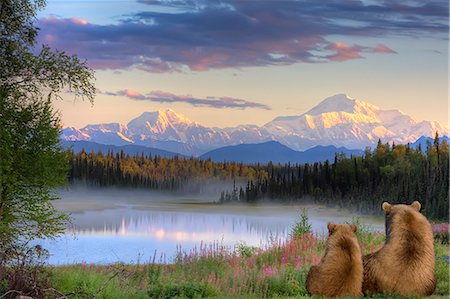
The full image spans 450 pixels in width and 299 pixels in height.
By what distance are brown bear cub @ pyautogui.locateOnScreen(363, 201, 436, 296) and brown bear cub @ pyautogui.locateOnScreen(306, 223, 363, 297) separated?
54cm

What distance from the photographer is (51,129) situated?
31.2 m

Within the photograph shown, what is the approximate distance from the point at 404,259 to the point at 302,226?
43.9 feet

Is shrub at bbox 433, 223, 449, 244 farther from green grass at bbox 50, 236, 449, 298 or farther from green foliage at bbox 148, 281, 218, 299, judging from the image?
green foliage at bbox 148, 281, 218, 299

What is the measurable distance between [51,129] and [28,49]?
3.65 m

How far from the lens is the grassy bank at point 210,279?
15.2 m

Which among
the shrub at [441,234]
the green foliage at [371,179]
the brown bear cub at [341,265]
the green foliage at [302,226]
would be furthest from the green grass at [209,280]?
the green foliage at [371,179]

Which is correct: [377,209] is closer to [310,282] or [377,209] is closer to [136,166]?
[310,282]

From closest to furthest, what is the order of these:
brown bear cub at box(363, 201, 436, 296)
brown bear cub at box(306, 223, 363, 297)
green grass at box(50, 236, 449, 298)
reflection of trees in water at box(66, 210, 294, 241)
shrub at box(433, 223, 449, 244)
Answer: brown bear cub at box(306, 223, 363, 297) → brown bear cub at box(363, 201, 436, 296) → green grass at box(50, 236, 449, 298) → shrub at box(433, 223, 449, 244) → reflection of trees in water at box(66, 210, 294, 241)

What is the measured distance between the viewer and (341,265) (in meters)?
13.3

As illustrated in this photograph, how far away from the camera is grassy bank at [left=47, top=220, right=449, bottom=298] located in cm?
1522

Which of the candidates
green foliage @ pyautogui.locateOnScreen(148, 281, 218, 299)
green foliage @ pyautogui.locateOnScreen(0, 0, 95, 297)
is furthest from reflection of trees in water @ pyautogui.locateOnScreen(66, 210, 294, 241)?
green foliage @ pyautogui.locateOnScreen(148, 281, 218, 299)

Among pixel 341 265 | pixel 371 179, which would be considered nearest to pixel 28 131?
pixel 341 265

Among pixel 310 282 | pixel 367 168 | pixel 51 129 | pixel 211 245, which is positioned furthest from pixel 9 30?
pixel 367 168

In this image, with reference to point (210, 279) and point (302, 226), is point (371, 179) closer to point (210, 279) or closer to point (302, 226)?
point (302, 226)
